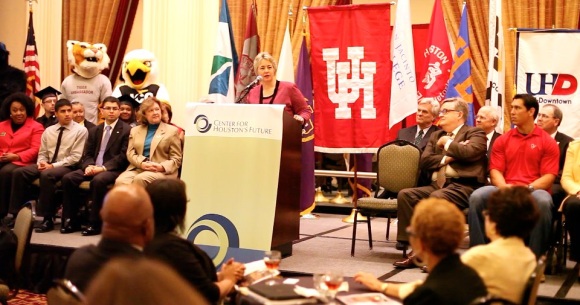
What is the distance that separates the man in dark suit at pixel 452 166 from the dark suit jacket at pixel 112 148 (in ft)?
8.90

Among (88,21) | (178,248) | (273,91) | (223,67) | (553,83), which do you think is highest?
(88,21)

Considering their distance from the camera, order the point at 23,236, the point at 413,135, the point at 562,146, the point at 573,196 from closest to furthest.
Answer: the point at 23,236 → the point at 573,196 → the point at 562,146 → the point at 413,135

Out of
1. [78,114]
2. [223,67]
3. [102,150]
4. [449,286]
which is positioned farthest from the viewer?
[223,67]

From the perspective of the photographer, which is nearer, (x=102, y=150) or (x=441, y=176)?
(x=441, y=176)

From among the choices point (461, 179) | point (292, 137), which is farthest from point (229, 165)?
point (461, 179)

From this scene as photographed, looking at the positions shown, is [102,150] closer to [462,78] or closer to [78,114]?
[78,114]

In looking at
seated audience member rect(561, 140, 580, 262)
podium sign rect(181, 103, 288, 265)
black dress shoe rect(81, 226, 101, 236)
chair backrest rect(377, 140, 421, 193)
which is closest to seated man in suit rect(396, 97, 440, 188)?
chair backrest rect(377, 140, 421, 193)

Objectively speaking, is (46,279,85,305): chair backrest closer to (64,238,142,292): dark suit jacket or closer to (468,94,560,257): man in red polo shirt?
(64,238,142,292): dark suit jacket

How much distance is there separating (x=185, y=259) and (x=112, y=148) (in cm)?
423

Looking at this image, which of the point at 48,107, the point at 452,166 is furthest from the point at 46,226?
the point at 452,166

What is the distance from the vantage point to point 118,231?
8.52 ft

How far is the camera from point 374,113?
757 centimetres

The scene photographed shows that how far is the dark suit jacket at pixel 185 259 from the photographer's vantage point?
285 centimetres

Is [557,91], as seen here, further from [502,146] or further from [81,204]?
[81,204]
